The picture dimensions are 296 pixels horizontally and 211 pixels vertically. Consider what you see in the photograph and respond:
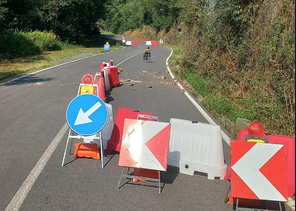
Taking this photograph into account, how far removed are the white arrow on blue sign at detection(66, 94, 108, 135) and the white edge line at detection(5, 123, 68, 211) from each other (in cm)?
77

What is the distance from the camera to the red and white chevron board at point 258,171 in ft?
15.2

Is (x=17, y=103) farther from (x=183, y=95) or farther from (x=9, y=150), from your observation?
(x=183, y=95)

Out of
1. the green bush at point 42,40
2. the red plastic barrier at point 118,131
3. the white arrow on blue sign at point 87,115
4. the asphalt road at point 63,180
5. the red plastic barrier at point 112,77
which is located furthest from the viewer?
the green bush at point 42,40

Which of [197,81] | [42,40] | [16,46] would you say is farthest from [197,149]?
[42,40]

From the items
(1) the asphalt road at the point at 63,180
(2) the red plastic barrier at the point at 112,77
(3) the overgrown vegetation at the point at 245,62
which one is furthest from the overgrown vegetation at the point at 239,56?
(2) the red plastic barrier at the point at 112,77

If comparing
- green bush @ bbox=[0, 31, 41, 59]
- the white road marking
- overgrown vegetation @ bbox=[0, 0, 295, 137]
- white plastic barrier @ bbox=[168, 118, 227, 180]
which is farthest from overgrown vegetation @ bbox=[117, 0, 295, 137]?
green bush @ bbox=[0, 31, 41, 59]

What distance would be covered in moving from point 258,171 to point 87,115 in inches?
112

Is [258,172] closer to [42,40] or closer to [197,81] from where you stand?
[197,81]

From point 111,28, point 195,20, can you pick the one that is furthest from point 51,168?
point 111,28

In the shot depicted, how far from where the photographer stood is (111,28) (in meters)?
114

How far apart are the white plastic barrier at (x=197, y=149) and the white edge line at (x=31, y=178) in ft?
6.86

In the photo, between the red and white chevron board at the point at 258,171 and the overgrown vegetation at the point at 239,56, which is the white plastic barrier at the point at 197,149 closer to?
the red and white chevron board at the point at 258,171

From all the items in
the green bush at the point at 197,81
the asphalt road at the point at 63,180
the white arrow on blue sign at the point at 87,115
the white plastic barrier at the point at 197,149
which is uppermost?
the white arrow on blue sign at the point at 87,115

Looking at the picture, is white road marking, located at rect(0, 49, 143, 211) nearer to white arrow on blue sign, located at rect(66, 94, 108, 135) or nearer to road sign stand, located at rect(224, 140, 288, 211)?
white arrow on blue sign, located at rect(66, 94, 108, 135)
